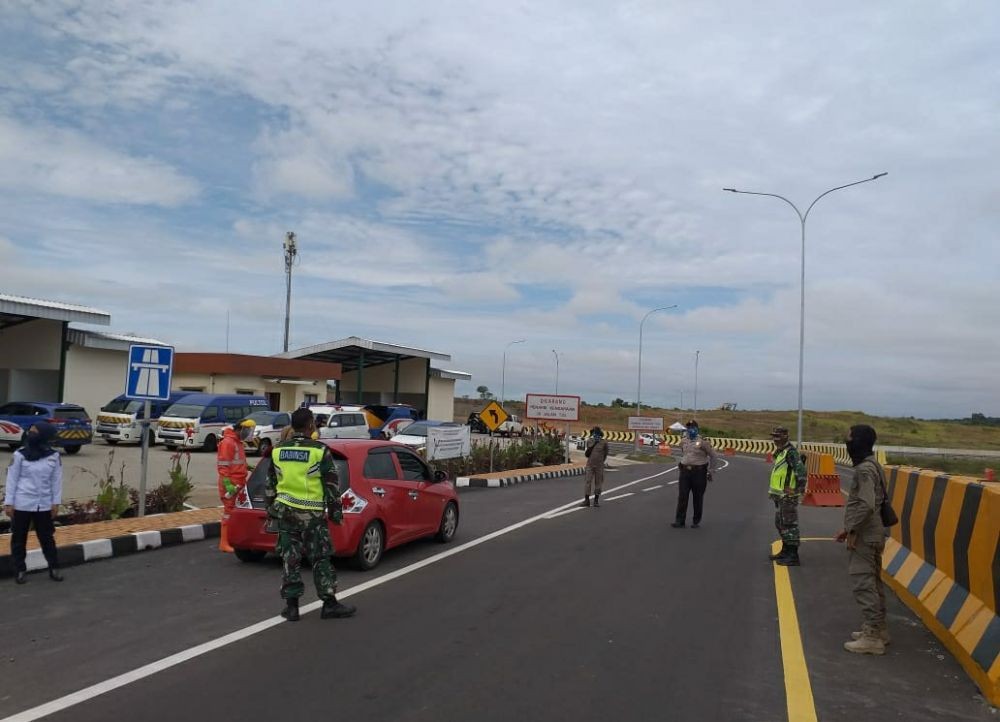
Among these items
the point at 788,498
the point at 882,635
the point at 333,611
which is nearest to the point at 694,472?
the point at 788,498

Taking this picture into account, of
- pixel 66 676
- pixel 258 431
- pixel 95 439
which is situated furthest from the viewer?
pixel 95 439

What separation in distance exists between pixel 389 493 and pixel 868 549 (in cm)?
525

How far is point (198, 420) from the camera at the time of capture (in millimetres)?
27172

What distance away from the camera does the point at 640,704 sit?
4.89 m

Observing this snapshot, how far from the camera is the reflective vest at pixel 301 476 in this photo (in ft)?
22.5

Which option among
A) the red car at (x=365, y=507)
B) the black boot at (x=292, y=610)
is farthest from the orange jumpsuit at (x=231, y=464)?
the black boot at (x=292, y=610)

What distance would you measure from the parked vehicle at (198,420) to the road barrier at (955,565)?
22326 millimetres

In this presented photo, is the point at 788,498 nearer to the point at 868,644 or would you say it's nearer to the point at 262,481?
the point at 868,644

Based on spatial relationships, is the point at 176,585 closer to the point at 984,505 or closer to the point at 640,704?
the point at 640,704

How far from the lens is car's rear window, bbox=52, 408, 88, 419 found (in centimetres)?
2313

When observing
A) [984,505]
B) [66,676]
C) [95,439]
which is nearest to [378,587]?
[66,676]

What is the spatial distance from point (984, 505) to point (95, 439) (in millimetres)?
29680

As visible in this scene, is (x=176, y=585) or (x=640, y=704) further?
(x=176, y=585)

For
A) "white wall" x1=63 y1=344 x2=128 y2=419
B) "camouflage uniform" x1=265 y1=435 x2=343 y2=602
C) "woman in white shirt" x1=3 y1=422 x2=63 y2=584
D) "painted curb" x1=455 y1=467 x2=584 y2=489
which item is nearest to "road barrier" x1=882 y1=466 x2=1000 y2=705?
"camouflage uniform" x1=265 y1=435 x2=343 y2=602
